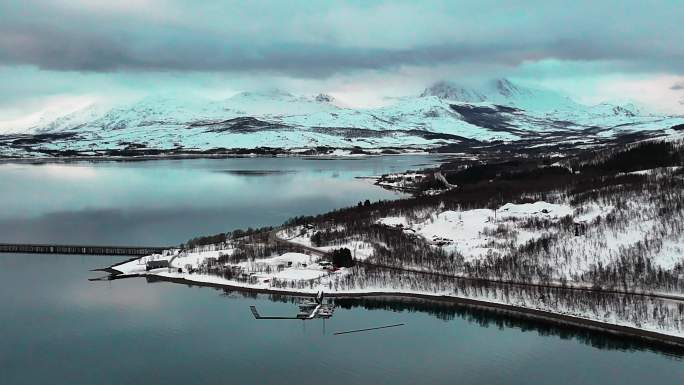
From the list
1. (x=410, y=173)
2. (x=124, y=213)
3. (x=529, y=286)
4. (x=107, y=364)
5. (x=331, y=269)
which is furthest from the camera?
(x=410, y=173)

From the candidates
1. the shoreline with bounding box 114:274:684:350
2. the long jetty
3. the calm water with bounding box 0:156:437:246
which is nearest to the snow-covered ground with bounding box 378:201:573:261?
the shoreline with bounding box 114:274:684:350

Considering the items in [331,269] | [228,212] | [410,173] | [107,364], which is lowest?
[107,364]

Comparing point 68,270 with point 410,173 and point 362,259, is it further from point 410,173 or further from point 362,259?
point 410,173

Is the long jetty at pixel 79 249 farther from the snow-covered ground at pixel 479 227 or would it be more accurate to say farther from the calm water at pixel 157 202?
the snow-covered ground at pixel 479 227

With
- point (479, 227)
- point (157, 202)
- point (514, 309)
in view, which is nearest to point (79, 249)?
point (157, 202)

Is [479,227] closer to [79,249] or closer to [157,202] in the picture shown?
[79,249]

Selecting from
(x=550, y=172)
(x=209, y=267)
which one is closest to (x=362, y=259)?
(x=209, y=267)
